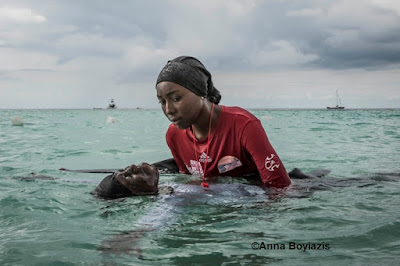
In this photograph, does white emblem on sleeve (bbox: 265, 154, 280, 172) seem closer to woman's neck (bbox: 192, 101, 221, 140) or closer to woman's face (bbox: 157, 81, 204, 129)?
woman's neck (bbox: 192, 101, 221, 140)

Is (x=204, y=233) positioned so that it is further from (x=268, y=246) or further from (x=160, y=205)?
(x=160, y=205)

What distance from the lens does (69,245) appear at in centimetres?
259

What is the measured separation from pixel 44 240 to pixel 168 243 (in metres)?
0.84

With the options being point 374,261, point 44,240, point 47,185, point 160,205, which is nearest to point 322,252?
point 374,261

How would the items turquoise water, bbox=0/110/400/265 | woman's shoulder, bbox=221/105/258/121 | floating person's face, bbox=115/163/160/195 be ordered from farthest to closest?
woman's shoulder, bbox=221/105/258/121 < floating person's face, bbox=115/163/160/195 < turquoise water, bbox=0/110/400/265

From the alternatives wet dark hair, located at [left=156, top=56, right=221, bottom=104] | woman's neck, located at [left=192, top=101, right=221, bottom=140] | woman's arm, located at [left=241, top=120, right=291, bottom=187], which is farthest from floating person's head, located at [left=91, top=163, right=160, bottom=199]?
woman's arm, located at [left=241, top=120, right=291, bottom=187]

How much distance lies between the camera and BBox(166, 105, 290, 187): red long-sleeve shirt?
11.8 feet

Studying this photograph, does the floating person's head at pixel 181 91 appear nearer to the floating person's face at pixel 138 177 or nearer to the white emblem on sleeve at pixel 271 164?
the floating person's face at pixel 138 177

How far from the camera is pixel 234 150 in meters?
3.85

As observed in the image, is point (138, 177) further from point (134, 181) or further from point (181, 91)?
point (181, 91)

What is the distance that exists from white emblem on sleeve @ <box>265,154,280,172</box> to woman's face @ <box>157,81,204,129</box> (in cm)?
77

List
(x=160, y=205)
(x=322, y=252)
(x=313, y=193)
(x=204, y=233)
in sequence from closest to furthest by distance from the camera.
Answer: (x=322, y=252), (x=204, y=233), (x=160, y=205), (x=313, y=193)

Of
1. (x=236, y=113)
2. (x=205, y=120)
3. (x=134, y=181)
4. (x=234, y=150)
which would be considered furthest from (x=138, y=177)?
(x=236, y=113)

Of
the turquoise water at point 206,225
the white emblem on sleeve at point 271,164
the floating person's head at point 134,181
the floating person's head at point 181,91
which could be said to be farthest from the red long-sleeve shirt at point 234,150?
the floating person's head at point 134,181
